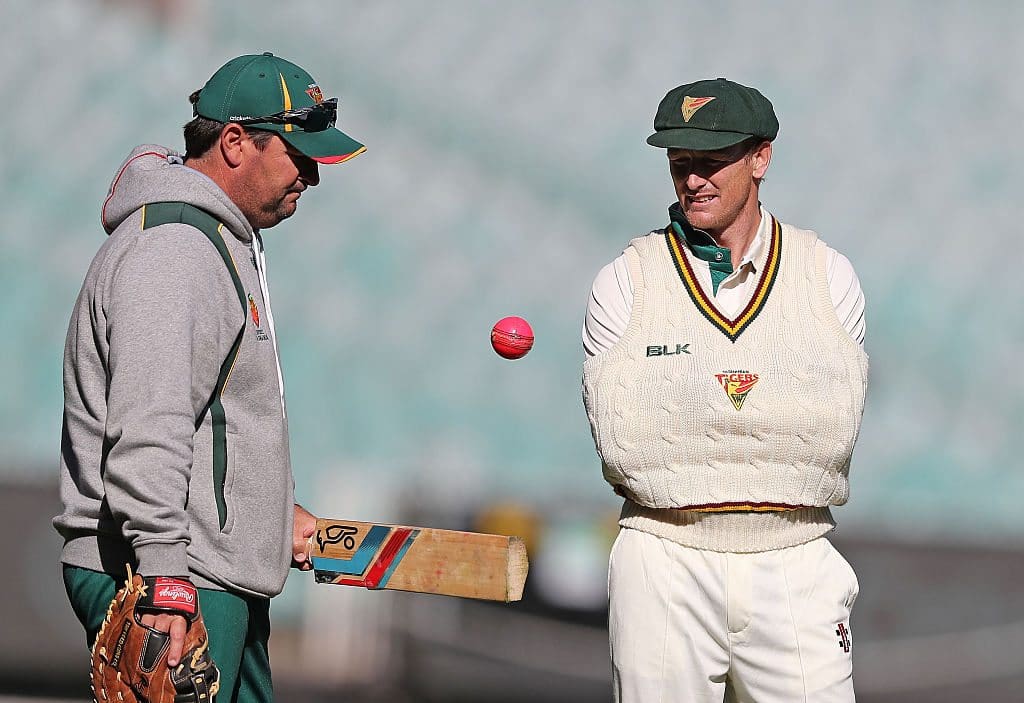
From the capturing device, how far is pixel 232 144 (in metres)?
2.33

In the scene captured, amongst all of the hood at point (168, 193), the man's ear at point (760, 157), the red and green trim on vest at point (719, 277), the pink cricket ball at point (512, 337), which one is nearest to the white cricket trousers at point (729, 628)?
the red and green trim on vest at point (719, 277)

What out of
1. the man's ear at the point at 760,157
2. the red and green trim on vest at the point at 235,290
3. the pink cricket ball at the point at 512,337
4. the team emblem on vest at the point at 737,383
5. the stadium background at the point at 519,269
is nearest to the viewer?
the red and green trim on vest at the point at 235,290

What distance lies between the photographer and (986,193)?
26.0 feet

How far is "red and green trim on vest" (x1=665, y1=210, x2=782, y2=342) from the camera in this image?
2.46 metres

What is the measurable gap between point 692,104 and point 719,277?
0.29m

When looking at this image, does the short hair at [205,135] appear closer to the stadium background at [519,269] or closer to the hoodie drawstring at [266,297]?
the hoodie drawstring at [266,297]

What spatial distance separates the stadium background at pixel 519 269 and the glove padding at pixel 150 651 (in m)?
2.72

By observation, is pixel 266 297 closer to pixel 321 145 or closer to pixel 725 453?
pixel 321 145

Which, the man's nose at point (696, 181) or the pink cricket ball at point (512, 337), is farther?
the pink cricket ball at point (512, 337)

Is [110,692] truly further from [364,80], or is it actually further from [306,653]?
[364,80]

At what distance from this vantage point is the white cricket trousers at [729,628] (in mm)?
2416

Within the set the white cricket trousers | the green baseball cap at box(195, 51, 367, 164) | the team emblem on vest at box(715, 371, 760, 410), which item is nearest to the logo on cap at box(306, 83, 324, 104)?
the green baseball cap at box(195, 51, 367, 164)

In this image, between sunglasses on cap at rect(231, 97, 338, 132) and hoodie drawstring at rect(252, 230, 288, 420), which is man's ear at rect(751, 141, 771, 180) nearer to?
sunglasses on cap at rect(231, 97, 338, 132)

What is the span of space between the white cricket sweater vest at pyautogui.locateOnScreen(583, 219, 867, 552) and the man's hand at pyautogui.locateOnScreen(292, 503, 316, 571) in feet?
1.66
